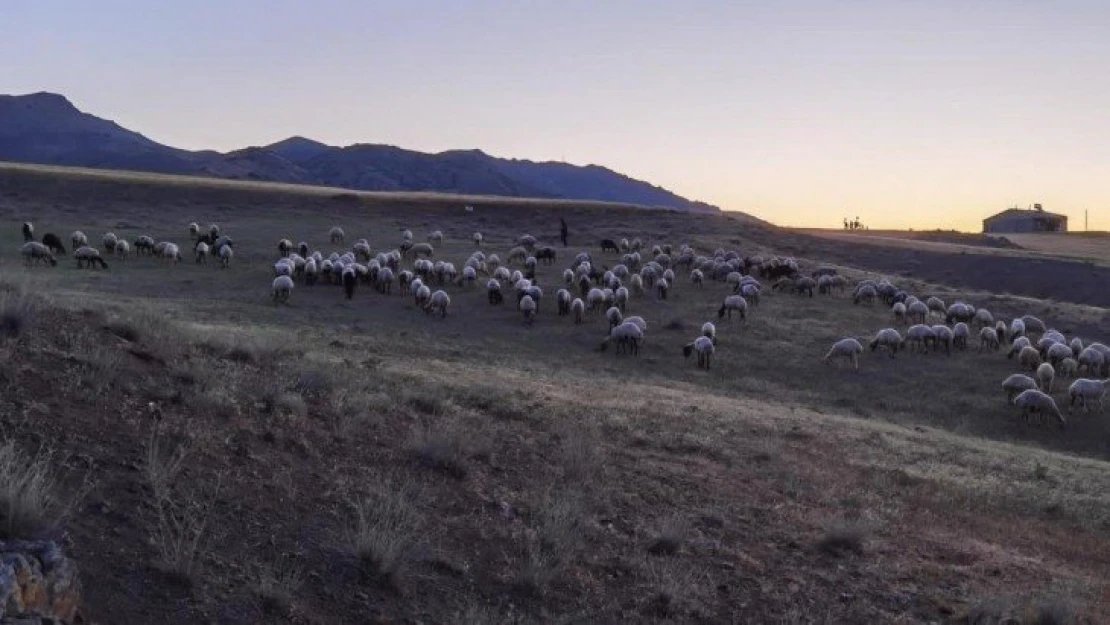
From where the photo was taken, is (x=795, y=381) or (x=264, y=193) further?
(x=264, y=193)

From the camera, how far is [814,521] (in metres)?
12.2

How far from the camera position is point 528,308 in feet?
119

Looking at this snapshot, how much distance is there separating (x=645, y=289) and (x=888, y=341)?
42.5 feet

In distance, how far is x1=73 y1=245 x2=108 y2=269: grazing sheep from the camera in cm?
4166

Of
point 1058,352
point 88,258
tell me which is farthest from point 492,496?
point 88,258

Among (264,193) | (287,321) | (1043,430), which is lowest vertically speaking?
(1043,430)

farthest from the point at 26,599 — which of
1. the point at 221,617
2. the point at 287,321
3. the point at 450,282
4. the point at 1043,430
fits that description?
the point at 450,282

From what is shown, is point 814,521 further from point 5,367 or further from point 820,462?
point 5,367

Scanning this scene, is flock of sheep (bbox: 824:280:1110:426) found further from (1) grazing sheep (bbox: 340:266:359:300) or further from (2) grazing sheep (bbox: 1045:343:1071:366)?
(1) grazing sheep (bbox: 340:266:359:300)

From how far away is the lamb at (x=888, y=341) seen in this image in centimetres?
3484

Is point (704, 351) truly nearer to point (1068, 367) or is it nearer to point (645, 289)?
point (1068, 367)

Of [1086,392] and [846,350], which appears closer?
[1086,392]

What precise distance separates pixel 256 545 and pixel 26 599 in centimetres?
221

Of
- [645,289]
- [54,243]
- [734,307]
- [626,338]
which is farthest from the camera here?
[54,243]
